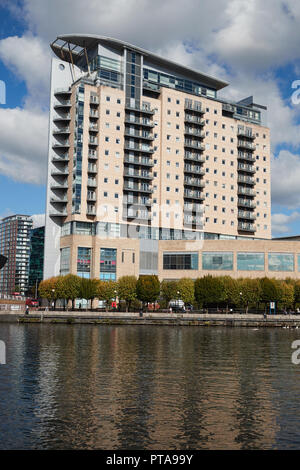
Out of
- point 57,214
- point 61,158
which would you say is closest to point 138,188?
point 61,158

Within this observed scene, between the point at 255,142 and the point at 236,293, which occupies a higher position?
the point at 255,142

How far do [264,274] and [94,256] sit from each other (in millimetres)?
40631

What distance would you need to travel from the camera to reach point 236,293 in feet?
331

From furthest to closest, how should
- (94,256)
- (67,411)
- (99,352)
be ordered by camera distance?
(94,256)
(99,352)
(67,411)

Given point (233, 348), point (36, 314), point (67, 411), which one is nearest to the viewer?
point (67, 411)

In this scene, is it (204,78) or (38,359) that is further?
(204,78)

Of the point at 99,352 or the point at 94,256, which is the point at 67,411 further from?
the point at 94,256

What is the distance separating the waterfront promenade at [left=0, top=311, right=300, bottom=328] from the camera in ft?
279

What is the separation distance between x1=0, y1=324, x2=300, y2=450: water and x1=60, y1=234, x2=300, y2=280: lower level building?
71.3m

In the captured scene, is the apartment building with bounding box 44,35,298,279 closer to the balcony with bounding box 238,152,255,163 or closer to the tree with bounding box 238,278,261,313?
the balcony with bounding box 238,152,255,163

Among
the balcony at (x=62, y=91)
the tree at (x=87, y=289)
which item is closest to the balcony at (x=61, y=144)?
the balcony at (x=62, y=91)

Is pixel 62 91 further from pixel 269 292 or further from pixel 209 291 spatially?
pixel 269 292

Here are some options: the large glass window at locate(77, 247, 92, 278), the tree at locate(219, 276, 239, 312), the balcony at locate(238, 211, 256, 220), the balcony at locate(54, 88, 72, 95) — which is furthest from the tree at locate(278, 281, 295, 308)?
the balcony at locate(54, 88, 72, 95)

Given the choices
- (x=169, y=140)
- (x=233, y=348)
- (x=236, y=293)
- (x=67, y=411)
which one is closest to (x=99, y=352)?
(x=233, y=348)
